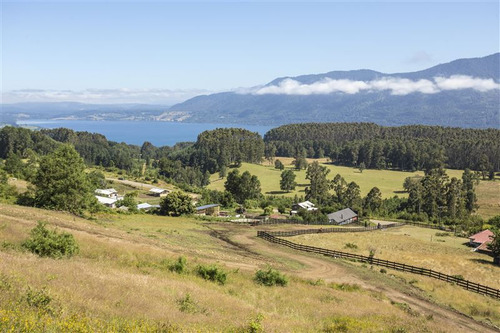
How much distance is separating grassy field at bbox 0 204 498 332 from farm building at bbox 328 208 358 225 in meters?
56.1

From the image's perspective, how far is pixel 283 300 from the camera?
23828 millimetres

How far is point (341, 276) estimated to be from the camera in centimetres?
3981

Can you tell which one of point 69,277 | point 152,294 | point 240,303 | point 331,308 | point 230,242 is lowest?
point 230,242

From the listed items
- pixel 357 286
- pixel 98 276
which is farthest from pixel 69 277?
pixel 357 286

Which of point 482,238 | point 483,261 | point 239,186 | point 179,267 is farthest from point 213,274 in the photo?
point 239,186

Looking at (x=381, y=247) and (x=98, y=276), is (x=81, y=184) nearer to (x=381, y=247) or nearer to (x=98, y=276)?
(x=98, y=276)

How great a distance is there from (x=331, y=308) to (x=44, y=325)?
1721cm

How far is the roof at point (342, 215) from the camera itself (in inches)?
3675

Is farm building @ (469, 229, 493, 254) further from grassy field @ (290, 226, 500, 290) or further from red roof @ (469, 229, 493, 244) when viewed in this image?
grassy field @ (290, 226, 500, 290)

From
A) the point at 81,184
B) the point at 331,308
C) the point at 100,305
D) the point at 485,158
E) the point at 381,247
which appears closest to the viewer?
the point at 100,305

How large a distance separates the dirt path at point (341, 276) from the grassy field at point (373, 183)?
3308 inches

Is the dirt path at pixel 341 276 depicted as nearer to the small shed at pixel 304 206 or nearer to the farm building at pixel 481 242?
the farm building at pixel 481 242

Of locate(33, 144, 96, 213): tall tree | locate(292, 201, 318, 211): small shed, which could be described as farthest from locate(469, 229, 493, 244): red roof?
locate(33, 144, 96, 213): tall tree

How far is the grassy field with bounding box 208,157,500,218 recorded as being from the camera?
13095cm
